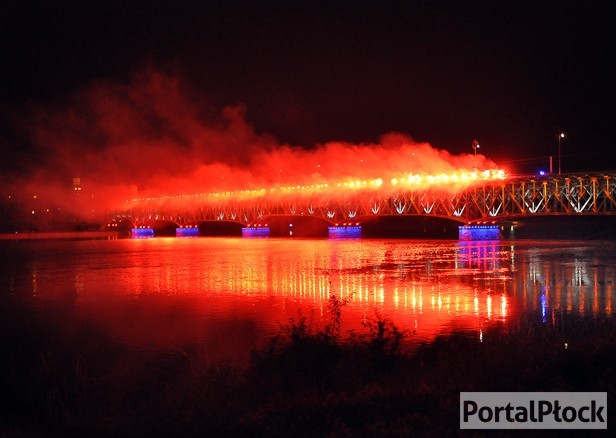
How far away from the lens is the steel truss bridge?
9194cm

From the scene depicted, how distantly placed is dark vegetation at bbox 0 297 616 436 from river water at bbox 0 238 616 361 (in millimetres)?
2015

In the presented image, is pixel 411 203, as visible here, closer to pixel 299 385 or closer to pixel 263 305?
pixel 263 305

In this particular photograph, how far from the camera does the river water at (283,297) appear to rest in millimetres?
19531

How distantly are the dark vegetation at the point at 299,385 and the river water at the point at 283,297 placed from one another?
2015mm

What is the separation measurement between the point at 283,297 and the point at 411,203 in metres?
93.7

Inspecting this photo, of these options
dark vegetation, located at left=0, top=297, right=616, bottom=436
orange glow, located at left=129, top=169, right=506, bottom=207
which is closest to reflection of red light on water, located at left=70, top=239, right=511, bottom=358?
dark vegetation, located at left=0, top=297, right=616, bottom=436

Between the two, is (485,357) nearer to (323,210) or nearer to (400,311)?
(400,311)

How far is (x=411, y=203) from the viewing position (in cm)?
11912

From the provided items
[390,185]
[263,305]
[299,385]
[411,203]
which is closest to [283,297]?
[263,305]

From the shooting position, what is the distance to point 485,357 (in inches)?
491

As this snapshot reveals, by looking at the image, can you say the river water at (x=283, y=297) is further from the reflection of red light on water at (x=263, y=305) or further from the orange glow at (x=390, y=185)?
the orange glow at (x=390, y=185)

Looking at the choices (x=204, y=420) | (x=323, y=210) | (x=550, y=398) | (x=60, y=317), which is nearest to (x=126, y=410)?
(x=204, y=420)

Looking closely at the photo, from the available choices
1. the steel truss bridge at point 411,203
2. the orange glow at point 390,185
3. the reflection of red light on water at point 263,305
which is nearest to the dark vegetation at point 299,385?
the reflection of red light on water at point 263,305

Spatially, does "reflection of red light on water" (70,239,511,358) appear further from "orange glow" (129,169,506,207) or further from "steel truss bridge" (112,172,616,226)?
"orange glow" (129,169,506,207)
